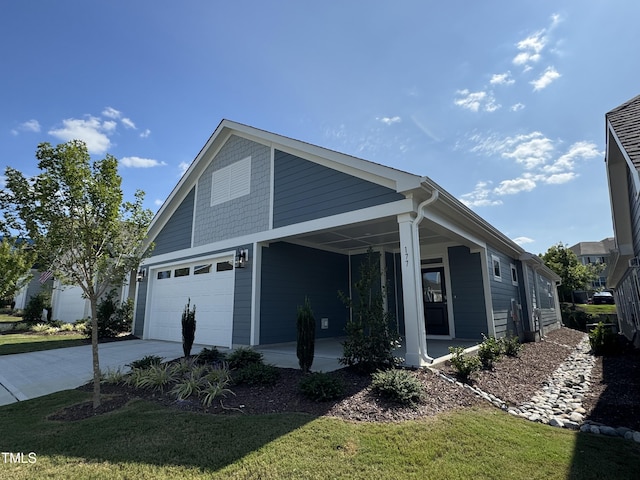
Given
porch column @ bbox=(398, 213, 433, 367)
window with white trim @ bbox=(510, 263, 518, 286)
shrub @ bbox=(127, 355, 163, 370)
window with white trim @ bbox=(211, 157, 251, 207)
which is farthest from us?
window with white trim @ bbox=(510, 263, 518, 286)

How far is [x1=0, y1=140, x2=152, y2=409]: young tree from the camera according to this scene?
436 cm

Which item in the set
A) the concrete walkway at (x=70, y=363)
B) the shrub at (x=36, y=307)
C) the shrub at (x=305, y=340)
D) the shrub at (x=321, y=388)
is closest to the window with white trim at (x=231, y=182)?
the concrete walkway at (x=70, y=363)

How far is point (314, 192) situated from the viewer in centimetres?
759

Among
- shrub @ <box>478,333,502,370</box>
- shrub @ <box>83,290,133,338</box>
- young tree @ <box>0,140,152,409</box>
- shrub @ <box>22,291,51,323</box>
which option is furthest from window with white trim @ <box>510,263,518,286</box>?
shrub @ <box>22,291,51,323</box>

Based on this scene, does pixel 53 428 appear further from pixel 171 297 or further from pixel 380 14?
pixel 380 14

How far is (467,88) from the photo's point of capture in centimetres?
823

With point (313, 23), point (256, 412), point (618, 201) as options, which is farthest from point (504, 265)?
point (256, 412)

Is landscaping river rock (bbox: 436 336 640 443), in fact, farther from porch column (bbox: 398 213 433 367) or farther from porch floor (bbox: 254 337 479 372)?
porch floor (bbox: 254 337 479 372)

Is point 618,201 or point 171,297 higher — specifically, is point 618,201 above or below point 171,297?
above

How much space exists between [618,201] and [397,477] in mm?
8196

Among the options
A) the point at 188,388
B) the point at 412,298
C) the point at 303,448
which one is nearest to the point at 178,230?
the point at 188,388

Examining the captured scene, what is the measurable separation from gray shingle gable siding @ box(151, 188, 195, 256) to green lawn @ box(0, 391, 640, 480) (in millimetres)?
7168

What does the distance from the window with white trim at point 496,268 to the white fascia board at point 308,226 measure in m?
5.85

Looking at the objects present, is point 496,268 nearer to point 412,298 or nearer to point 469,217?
point 469,217
